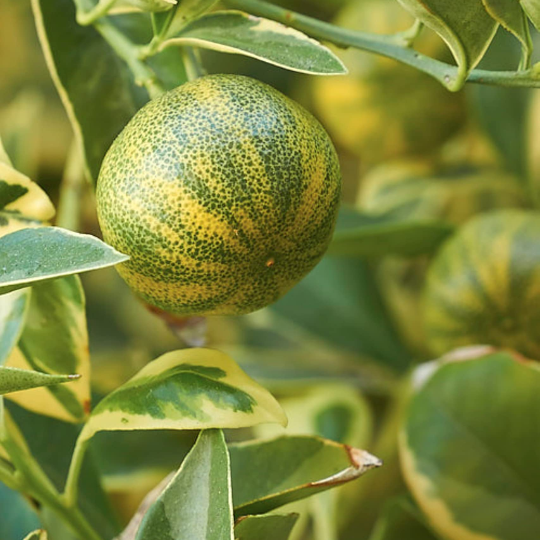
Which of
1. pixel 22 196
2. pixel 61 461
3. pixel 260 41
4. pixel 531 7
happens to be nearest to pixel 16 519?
pixel 61 461

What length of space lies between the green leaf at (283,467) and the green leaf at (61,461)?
0.46ft

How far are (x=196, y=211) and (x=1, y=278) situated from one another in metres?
0.10

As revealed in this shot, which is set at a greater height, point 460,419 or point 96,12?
point 96,12

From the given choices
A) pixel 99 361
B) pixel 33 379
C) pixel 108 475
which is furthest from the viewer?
pixel 99 361

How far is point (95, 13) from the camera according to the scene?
55 centimetres

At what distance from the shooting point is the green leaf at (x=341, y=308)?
1.05 m

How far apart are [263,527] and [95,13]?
13.2 inches

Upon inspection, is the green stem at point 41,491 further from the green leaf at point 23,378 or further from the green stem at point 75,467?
the green leaf at point 23,378

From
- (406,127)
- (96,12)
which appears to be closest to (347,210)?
(406,127)

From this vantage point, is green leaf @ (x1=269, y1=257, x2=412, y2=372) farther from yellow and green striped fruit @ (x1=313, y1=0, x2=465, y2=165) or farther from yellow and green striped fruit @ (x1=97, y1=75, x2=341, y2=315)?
yellow and green striped fruit @ (x1=97, y1=75, x2=341, y2=315)

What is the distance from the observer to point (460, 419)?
0.69m

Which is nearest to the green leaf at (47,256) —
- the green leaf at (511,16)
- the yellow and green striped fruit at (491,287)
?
the green leaf at (511,16)

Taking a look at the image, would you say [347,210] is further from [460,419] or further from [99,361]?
[99,361]

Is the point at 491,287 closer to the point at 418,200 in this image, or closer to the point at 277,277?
the point at 418,200
